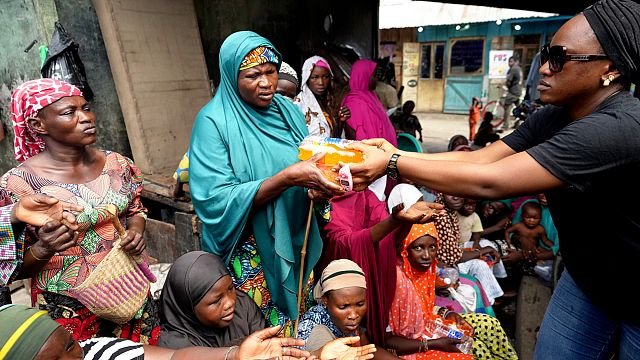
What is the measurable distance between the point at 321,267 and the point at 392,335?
69 cm

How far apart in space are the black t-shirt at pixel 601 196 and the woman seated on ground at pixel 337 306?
1041 mm

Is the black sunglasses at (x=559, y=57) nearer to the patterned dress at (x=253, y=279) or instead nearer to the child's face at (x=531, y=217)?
the patterned dress at (x=253, y=279)

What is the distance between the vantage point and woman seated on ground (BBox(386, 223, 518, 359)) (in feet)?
9.07

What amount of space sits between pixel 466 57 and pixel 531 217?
43.7 ft

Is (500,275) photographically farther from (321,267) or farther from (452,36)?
(452,36)

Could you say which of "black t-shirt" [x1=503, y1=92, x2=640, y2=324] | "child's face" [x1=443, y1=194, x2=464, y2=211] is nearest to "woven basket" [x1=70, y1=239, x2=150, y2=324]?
"black t-shirt" [x1=503, y1=92, x2=640, y2=324]

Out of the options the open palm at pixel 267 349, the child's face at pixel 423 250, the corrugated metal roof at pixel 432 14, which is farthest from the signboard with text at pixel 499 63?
the open palm at pixel 267 349

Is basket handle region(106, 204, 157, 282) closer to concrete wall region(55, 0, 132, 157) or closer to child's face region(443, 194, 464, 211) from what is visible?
concrete wall region(55, 0, 132, 157)

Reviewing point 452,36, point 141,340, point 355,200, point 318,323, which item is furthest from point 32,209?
point 452,36

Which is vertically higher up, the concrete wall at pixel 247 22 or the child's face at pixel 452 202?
the concrete wall at pixel 247 22

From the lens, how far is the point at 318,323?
2373 mm

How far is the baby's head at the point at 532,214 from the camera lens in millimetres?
4379

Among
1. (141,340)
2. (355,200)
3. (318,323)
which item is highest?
(355,200)

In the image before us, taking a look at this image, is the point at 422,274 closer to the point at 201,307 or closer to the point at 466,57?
the point at 201,307
